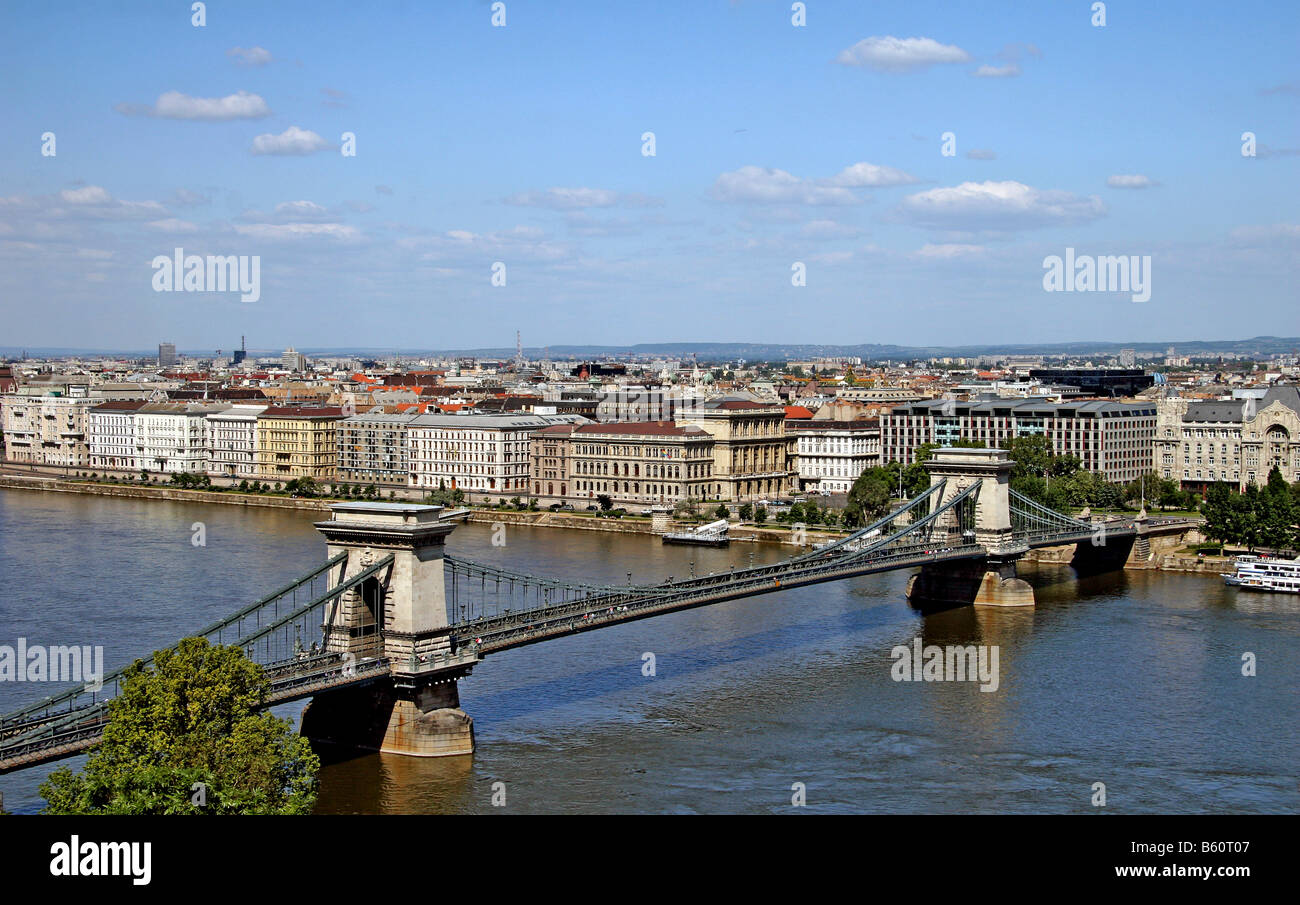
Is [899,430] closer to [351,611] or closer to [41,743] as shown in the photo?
[351,611]

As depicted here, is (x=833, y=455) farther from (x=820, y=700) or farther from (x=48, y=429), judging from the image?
(x=48, y=429)

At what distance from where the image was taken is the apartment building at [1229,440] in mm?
49031

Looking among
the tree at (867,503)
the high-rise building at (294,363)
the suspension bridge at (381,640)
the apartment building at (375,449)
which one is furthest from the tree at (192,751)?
the high-rise building at (294,363)

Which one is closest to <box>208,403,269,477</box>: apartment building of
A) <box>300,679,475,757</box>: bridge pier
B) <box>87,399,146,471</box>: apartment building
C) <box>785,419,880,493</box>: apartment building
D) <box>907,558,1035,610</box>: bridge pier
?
<box>87,399,146,471</box>: apartment building

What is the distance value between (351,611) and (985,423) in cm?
4160

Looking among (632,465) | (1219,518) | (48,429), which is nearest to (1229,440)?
(1219,518)

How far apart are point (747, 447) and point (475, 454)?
9.65 meters

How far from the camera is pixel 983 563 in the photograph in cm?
A: 3322
